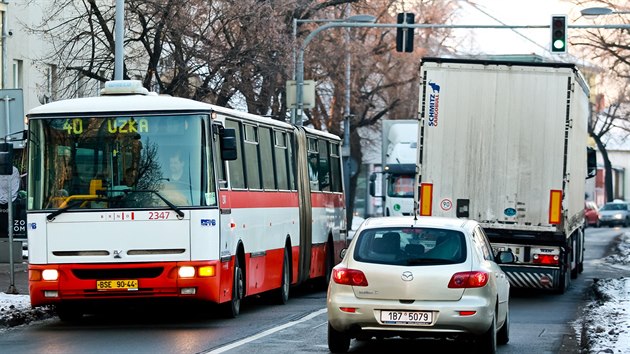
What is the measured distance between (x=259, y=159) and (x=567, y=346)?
683 centimetres

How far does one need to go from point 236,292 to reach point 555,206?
21.2 ft

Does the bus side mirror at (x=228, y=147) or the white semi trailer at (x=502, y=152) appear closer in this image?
the bus side mirror at (x=228, y=147)

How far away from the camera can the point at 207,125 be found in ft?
59.8

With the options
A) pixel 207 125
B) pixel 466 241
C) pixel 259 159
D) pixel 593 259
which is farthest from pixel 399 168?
pixel 466 241

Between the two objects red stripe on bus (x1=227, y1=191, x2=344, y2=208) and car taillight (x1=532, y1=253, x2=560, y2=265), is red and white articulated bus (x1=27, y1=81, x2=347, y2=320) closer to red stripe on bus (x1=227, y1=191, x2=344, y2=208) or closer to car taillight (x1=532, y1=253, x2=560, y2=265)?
red stripe on bus (x1=227, y1=191, x2=344, y2=208)

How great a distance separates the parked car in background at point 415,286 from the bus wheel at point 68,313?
220 inches

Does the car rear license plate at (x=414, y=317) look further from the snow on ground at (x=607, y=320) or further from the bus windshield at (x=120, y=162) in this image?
the bus windshield at (x=120, y=162)

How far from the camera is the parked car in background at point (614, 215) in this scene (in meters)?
91.9

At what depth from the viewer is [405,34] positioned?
120 feet

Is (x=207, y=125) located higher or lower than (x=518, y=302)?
higher

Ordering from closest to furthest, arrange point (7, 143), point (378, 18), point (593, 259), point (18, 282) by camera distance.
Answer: point (7, 143) < point (18, 282) < point (593, 259) < point (378, 18)

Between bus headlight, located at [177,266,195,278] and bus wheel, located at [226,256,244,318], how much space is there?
1.25m

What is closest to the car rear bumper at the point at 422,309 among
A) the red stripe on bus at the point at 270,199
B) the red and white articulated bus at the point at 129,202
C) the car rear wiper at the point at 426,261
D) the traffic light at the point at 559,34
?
the car rear wiper at the point at 426,261

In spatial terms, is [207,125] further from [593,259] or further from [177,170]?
[593,259]
